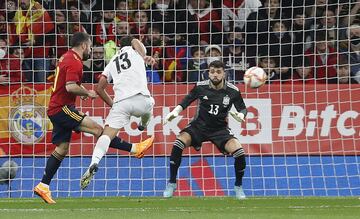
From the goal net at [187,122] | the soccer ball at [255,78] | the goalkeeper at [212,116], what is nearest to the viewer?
the soccer ball at [255,78]

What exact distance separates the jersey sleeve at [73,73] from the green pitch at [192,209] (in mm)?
1608

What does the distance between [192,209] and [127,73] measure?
105 inches

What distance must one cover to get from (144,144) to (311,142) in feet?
12.1

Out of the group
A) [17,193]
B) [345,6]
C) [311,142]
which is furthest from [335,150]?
[17,193]

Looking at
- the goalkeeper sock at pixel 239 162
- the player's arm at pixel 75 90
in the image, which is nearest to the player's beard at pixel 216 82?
the goalkeeper sock at pixel 239 162

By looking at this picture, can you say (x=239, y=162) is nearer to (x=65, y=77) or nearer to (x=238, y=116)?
(x=238, y=116)

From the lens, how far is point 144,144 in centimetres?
1348

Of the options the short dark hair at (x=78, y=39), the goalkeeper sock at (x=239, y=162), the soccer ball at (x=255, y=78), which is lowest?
the goalkeeper sock at (x=239, y=162)

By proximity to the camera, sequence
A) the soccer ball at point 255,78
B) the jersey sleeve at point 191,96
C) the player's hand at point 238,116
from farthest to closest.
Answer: the jersey sleeve at point 191,96 → the soccer ball at point 255,78 → the player's hand at point 238,116

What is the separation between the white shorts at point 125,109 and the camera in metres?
13.1

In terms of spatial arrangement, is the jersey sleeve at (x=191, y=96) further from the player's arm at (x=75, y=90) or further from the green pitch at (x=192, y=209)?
the player's arm at (x=75, y=90)

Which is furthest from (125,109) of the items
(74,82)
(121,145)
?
(74,82)

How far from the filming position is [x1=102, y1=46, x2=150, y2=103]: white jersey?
43.4 feet

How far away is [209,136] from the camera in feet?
47.1
